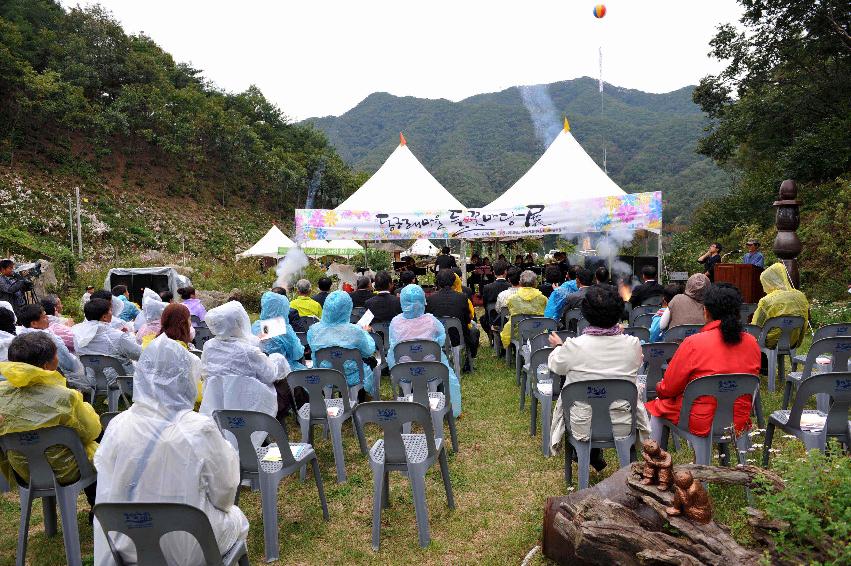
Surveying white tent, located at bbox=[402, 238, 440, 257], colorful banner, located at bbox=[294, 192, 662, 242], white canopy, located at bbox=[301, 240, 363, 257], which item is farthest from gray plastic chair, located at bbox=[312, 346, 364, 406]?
white tent, located at bbox=[402, 238, 440, 257]

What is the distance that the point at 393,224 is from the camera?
11.4 m

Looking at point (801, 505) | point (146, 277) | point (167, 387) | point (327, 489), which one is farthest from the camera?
point (146, 277)

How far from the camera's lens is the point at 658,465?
258 cm

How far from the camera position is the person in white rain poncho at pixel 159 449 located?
7.97 feet

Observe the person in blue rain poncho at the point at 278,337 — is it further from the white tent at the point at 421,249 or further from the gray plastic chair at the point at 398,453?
the white tent at the point at 421,249

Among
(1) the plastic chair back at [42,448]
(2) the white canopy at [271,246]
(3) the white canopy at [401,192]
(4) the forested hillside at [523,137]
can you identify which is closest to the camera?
(1) the plastic chair back at [42,448]

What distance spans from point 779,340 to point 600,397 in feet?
11.5

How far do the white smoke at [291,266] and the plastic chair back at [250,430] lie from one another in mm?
15009

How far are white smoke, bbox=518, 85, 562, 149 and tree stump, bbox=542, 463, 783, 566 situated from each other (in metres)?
44.3

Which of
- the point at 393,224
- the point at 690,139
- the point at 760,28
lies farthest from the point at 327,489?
the point at 690,139

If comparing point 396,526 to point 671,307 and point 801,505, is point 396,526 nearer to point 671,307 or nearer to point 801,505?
point 801,505

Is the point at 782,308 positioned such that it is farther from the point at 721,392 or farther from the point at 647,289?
the point at 721,392

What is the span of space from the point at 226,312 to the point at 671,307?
416 cm

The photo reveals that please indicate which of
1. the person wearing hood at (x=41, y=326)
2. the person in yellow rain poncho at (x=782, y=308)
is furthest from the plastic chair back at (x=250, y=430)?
the person in yellow rain poncho at (x=782, y=308)
